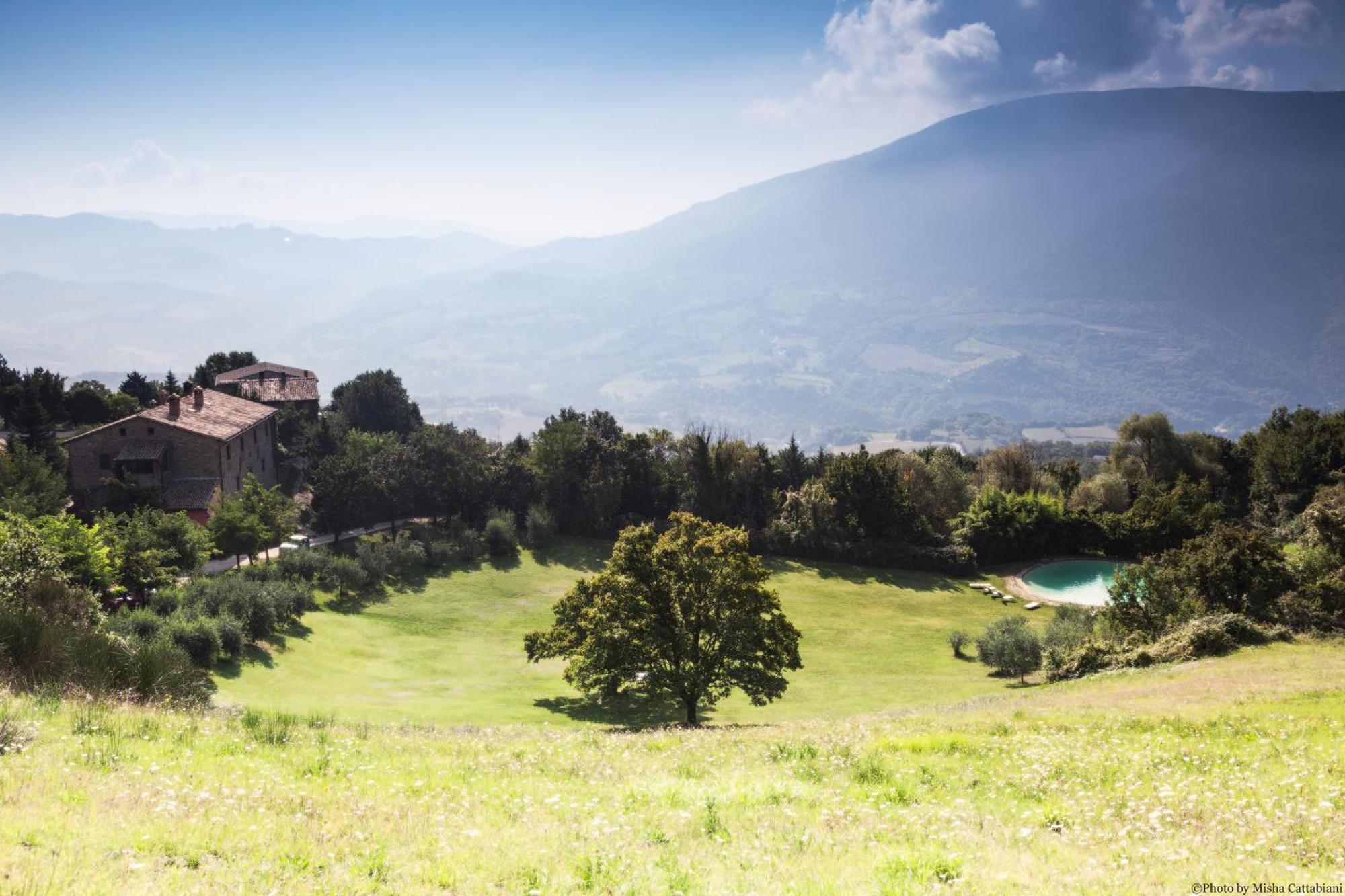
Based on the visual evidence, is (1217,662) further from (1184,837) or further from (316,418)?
(316,418)

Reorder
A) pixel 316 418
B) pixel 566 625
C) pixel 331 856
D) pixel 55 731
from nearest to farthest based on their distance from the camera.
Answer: pixel 331 856, pixel 55 731, pixel 566 625, pixel 316 418

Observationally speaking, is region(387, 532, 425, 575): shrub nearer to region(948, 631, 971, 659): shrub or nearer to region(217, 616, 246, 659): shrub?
region(217, 616, 246, 659): shrub

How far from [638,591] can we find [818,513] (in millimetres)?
39977

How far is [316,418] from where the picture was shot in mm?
91438

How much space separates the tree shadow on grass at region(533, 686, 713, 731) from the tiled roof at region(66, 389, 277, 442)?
132 feet

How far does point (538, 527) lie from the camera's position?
209 feet

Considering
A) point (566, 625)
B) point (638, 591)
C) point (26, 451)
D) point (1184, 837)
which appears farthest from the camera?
point (26, 451)

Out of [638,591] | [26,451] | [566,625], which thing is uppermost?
[26,451]

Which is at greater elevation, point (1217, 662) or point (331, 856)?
point (331, 856)

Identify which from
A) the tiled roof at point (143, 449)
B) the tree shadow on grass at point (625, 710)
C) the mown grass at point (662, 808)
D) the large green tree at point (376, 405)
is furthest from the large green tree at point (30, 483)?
the mown grass at point (662, 808)

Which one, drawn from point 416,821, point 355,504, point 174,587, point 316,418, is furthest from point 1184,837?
point 316,418

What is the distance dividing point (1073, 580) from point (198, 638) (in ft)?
195

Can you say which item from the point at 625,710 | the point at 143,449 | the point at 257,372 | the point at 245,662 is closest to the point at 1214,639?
the point at 625,710

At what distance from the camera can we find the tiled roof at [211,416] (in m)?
57.8
